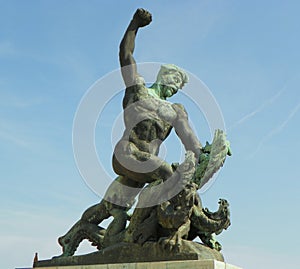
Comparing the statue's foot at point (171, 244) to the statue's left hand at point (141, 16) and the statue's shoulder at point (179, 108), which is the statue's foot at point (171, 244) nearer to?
the statue's shoulder at point (179, 108)

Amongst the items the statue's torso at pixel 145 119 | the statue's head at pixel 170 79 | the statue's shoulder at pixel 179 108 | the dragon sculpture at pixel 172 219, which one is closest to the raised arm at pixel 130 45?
the statue's torso at pixel 145 119

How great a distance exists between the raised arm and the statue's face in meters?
0.55

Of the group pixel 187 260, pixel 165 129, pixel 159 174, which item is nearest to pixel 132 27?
pixel 165 129

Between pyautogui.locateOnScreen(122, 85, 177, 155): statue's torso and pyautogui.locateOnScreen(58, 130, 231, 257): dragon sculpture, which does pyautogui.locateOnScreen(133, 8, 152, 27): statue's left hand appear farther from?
pyautogui.locateOnScreen(58, 130, 231, 257): dragon sculpture

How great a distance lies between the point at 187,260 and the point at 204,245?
2.64 ft

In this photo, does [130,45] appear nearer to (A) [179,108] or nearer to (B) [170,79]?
(B) [170,79]

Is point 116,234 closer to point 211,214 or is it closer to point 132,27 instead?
point 211,214

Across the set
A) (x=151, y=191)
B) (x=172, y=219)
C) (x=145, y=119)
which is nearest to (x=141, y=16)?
(x=145, y=119)

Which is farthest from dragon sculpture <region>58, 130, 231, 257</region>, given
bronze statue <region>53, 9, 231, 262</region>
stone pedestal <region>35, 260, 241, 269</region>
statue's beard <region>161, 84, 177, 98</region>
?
statue's beard <region>161, 84, 177, 98</region>

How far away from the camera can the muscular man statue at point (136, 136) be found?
10477 millimetres

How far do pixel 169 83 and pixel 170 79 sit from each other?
0.26 feet

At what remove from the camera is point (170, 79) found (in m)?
11.2

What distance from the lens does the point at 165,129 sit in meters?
10.9

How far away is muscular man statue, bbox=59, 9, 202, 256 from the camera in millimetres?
10477
